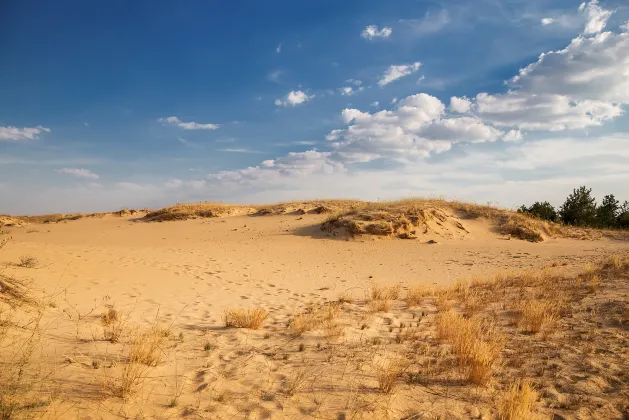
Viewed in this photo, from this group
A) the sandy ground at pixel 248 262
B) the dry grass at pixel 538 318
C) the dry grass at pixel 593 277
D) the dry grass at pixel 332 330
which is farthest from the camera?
the sandy ground at pixel 248 262

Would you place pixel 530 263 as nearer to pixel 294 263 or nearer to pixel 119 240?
pixel 294 263

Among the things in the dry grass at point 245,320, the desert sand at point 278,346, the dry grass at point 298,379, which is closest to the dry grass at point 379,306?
the desert sand at point 278,346

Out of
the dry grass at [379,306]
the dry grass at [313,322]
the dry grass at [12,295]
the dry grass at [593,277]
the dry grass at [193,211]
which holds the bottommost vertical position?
the dry grass at [379,306]

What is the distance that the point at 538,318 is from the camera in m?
5.87

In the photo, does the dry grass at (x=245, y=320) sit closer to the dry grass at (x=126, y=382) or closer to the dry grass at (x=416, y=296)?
the dry grass at (x=126, y=382)

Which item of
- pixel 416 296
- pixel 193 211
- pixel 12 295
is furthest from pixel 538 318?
pixel 193 211

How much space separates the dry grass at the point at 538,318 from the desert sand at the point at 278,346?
17 centimetres

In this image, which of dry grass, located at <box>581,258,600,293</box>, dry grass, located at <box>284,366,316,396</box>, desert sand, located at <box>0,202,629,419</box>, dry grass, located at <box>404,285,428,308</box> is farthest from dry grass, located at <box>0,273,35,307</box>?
dry grass, located at <box>581,258,600,293</box>

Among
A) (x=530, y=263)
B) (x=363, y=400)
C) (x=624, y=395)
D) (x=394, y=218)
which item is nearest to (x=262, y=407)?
(x=363, y=400)

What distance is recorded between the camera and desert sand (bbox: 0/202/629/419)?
3543 millimetres

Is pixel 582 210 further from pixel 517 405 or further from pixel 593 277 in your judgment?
pixel 517 405

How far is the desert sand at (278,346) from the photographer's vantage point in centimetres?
354

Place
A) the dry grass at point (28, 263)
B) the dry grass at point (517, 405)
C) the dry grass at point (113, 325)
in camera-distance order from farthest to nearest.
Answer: the dry grass at point (28, 263)
the dry grass at point (113, 325)
the dry grass at point (517, 405)

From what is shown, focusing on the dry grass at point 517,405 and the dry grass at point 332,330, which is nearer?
the dry grass at point 517,405
